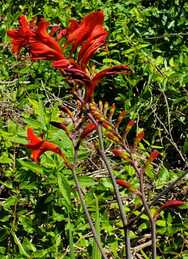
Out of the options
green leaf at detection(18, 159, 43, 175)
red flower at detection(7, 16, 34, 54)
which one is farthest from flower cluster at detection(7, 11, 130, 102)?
green leaf at detection(18, 159, 43, 175)

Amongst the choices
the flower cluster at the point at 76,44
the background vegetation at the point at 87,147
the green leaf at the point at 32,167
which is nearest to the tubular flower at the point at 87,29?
the flower cluster at the point at 76,44

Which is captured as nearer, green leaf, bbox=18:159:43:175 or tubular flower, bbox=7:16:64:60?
tubular flower, bbox=7:16:64:60

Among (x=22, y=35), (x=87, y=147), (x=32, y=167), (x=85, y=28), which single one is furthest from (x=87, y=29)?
(x=87, y=147)

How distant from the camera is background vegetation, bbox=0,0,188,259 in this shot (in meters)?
2.29

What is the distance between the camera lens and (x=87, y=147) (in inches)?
111

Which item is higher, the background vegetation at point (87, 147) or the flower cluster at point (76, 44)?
the flower cluster at point (76, 44)

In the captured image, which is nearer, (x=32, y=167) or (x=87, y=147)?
(x=32, y=167)

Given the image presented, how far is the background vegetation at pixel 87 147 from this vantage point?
2.29 metres

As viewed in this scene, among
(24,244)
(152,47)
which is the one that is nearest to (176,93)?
(152,47)

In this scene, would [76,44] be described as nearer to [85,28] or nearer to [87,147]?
[85,28]

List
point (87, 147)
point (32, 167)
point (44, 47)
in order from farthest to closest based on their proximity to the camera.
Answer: point (87, 147)
point (32, 167)
point (44, 47)

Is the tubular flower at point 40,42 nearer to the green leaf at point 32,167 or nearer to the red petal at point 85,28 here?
the red petal at point 85,28

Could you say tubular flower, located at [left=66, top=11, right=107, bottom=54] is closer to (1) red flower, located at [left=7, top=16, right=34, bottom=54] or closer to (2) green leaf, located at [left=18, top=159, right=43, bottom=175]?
(1) red flower, located at [left=7, top=16, right=34, bottom=54]

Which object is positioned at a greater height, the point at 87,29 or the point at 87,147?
the point at 87,29
